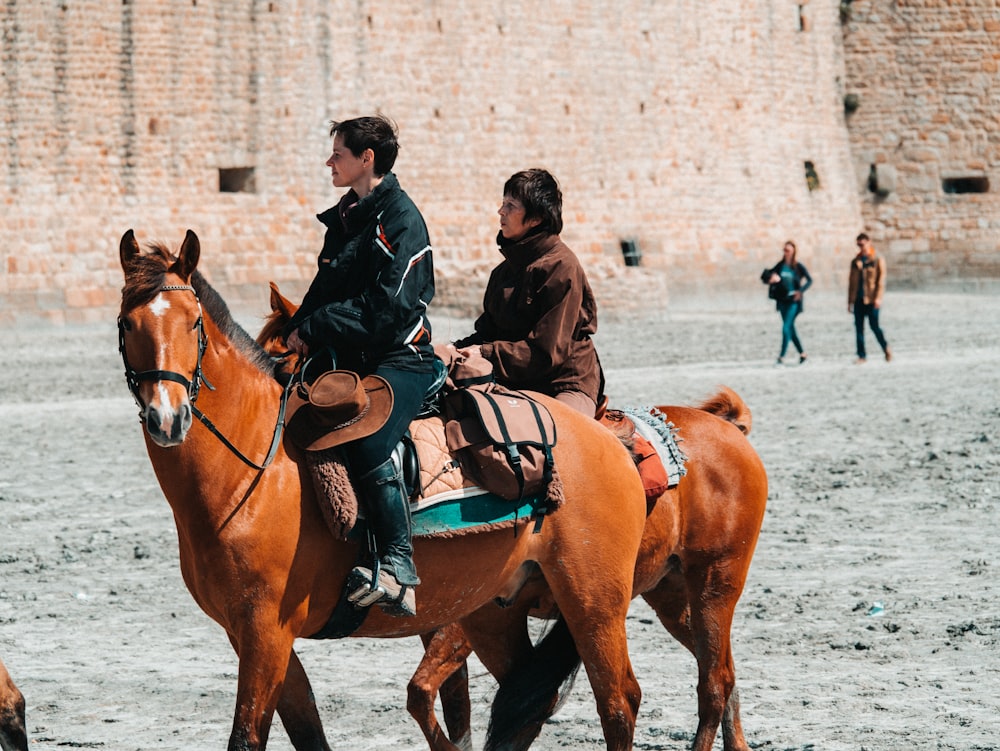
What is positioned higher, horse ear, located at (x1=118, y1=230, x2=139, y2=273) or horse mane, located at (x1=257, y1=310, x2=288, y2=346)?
horse ear, located at (x1=118, y1=230, x2=139, y2=273)

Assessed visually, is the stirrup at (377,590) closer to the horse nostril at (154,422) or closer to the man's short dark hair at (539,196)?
the horse nostril at (154,422)

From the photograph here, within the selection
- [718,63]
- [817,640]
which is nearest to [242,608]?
[817,640]

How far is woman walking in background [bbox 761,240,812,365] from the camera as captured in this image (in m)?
18.7

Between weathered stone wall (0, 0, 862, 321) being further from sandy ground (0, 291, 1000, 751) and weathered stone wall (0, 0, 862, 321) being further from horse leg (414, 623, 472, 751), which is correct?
horse leg (414, 623, 472, 751)

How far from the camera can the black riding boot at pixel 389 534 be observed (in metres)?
4.43

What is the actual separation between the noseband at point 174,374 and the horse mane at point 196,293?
0.13ft

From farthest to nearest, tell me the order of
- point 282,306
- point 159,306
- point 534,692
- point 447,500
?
point 282,306 < point 534,692 < point 447,500 < point 159,306

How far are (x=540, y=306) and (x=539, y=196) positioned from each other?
1.26ft

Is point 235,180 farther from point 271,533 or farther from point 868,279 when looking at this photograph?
point 271,533

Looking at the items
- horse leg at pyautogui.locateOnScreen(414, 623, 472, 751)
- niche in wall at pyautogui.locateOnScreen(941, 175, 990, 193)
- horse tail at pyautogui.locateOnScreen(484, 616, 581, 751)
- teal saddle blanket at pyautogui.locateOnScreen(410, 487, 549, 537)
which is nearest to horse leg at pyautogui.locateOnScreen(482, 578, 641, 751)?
horse tail at pyautogui.locateOnScreen(484, 616, 581, 751)

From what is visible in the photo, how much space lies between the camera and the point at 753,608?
737 centimetres

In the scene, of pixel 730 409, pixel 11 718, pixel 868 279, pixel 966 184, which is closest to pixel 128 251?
pixel 11 718

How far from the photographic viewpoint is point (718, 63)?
33531 mm

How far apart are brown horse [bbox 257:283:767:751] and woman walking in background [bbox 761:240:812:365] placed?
12971mm
